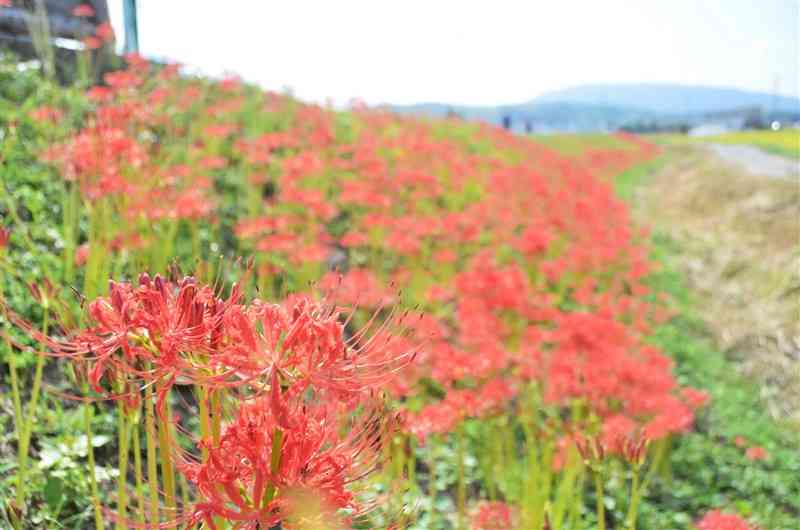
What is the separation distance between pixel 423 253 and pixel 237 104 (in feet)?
8.09

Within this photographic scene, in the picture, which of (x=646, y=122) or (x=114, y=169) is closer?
(x=114, y=169)

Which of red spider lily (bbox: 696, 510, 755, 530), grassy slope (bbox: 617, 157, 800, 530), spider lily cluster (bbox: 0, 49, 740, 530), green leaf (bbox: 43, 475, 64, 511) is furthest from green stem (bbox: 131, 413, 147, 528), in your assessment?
grassy slope (bbox: 617, 157, 800, 530)

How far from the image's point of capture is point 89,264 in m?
2.38

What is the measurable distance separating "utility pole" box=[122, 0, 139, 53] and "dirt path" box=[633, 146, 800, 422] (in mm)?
5788

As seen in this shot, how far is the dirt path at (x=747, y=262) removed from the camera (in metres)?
5.27

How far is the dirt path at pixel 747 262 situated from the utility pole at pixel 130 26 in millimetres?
5788

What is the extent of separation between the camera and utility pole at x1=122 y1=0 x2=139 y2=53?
20.0 feet

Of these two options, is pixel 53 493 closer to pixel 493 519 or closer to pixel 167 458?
pixel 167 458

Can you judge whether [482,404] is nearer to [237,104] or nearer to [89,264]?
[89,264]

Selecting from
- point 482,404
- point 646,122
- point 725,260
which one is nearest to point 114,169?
point 482,404

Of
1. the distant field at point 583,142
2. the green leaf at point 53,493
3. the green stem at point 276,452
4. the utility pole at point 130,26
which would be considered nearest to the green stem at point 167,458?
the green stem at point 276,452

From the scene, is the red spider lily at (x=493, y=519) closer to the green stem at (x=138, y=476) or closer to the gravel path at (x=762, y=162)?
the green stem at (x=138, y=476)

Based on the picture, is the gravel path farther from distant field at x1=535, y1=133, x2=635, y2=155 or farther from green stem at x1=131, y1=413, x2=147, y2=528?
green stem at x1=131, y1=413, x2=147, y2=528

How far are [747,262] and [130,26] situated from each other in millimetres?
6572
